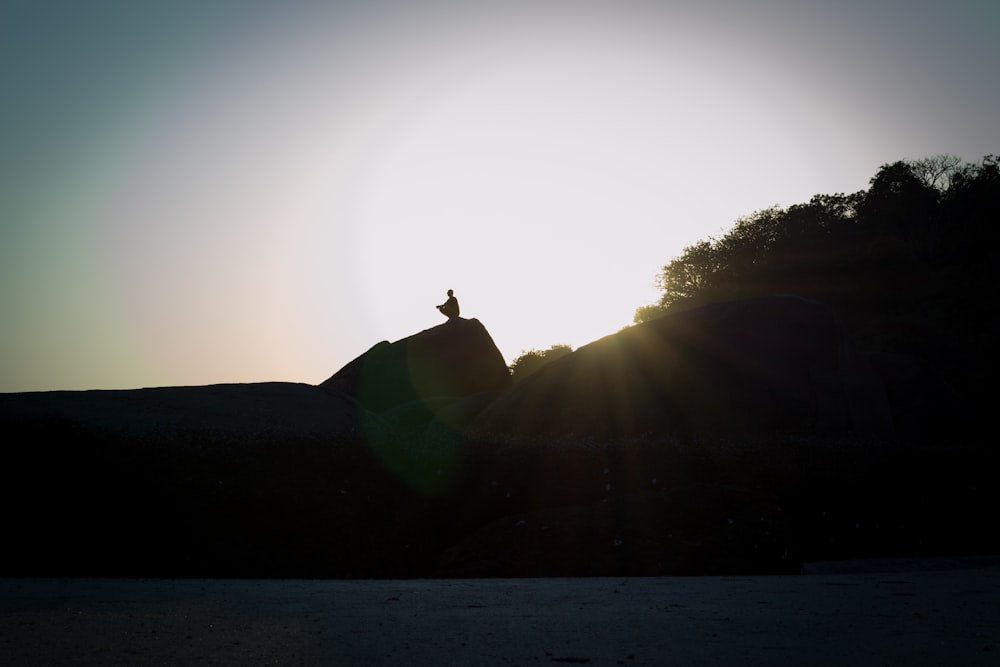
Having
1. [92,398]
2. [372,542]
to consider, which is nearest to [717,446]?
[372,542]

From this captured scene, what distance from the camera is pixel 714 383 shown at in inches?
723

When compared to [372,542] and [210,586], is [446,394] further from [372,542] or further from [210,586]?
[210,586]

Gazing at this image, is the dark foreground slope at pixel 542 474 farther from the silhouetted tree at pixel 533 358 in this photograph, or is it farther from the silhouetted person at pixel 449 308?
the silhouetted tree at pixel 533 358

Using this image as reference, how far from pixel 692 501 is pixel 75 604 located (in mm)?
5884

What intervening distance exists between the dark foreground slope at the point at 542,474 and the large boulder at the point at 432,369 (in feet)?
17.4

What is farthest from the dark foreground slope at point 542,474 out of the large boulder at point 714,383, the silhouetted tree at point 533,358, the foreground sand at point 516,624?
the silhouetted tree at point 533,358

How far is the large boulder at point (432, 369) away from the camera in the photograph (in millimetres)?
25828

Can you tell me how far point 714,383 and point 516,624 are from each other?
48.0 ft

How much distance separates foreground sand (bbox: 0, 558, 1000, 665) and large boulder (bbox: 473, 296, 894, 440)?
11424mm

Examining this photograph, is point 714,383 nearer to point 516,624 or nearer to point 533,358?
point 516,624

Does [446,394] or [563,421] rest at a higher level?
[446,394]

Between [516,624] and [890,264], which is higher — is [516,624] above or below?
below

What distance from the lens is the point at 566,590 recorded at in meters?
6.16

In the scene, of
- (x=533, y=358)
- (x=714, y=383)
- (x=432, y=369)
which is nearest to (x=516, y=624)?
(x=714, y=383)
